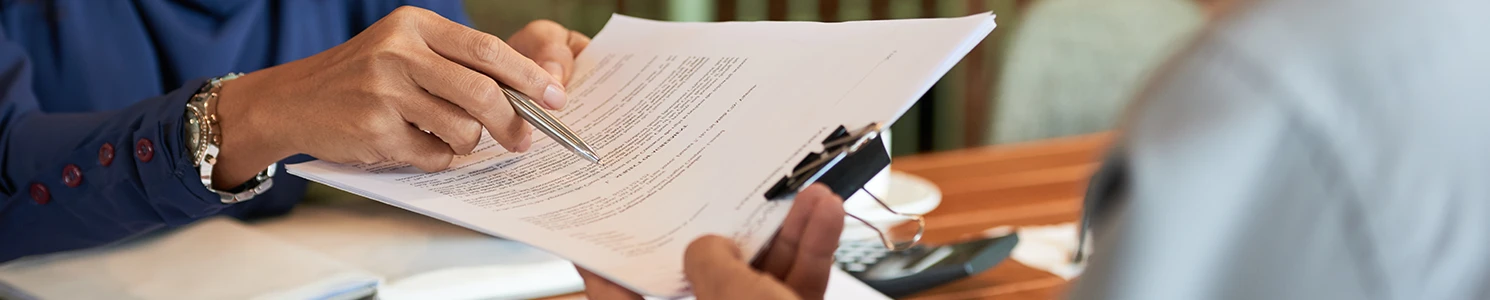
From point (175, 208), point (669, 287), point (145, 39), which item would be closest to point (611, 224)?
point (669, 287)

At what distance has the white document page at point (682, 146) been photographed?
1.47 feet

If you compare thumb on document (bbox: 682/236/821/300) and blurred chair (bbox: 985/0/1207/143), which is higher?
blurred chair (bbox: 985/0/1207/143)

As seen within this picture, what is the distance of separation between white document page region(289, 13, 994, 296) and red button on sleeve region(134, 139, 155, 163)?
17 cm

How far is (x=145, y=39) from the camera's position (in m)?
1.01

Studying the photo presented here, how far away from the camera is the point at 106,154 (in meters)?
0.75

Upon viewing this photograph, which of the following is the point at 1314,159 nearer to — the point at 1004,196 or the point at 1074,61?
the point at 1004,196

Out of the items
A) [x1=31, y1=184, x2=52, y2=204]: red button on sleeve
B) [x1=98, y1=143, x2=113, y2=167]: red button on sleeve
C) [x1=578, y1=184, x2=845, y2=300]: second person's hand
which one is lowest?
[x1=31, y1=184, x2=52, y2=204]: red button on sleeve

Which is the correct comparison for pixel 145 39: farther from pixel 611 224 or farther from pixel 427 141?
pixel 611 224

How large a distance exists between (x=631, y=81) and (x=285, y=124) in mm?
208

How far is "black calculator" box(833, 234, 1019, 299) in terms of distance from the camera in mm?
709

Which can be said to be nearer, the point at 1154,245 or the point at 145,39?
the point at 1154,245

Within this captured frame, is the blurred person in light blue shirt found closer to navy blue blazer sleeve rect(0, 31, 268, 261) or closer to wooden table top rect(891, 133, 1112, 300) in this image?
wooden table top rect(891, 133, 1112, 300)

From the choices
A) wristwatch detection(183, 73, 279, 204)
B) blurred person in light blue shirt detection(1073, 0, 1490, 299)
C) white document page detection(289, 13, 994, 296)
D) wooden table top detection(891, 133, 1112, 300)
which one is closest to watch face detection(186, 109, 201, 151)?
wristwatch detection(183, 73, 279, 204)

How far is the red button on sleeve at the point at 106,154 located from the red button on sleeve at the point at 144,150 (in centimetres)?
3
